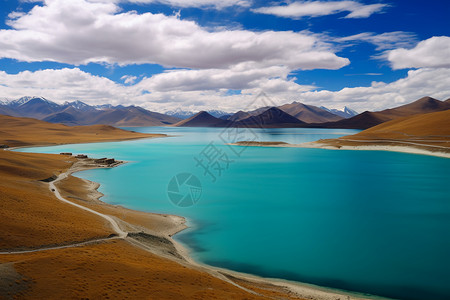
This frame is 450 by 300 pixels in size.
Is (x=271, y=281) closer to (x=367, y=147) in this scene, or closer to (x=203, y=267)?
(x=203, y=267)

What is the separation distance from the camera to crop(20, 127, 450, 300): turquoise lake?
18703 millimetres

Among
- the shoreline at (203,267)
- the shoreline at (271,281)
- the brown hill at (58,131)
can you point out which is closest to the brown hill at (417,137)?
the shoreline at (203,267)

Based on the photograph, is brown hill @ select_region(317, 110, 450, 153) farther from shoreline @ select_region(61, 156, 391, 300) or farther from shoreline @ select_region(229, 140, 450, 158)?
shoreline @ select_region(61, 156, 391, 300)

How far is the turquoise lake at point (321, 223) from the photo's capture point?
18.7 meters

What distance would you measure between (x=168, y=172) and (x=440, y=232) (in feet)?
152

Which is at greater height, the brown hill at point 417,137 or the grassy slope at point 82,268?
the brown hill at point 417,137

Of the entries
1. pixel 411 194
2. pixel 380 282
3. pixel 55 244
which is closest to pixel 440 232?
pixel 380 282

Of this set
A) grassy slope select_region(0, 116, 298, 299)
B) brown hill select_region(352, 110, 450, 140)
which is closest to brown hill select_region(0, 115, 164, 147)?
brown hill select_region(352, 110, 450, 140)

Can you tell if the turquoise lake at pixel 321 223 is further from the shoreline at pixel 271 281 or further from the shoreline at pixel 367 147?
the shoreline at pixel 367 147

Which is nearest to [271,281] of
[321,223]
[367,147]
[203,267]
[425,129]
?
[203,267]

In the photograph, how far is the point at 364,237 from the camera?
2439 cm

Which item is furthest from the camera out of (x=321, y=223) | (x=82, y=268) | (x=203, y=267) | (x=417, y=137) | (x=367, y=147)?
(x=367, y=147)

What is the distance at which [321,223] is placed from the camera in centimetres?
2862

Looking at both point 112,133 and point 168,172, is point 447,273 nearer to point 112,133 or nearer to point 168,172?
point 168,172
